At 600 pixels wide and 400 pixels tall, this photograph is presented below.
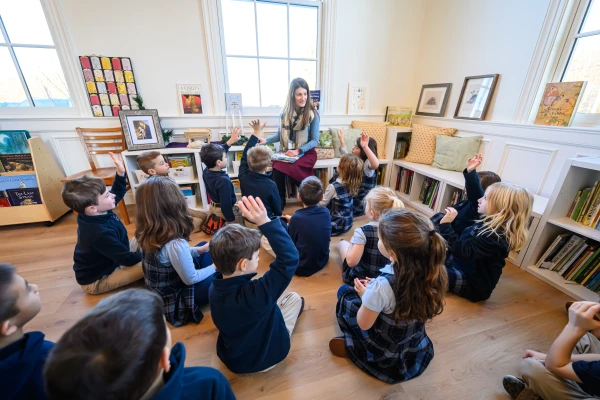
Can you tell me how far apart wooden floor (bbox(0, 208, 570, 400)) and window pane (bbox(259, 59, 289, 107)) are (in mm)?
2055

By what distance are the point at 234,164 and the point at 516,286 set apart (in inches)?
104

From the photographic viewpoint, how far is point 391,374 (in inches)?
43.9

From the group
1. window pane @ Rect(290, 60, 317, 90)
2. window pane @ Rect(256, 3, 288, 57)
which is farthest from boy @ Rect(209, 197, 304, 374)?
window pane @ Rect(256, 3, 288, 57)

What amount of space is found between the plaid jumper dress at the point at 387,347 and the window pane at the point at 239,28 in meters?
2.89

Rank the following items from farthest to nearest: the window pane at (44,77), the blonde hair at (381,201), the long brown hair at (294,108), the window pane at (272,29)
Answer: the window pane at (272,29), the long brown hair at (294,108), the window pane at (44,77), the blonde hair at (381,201)

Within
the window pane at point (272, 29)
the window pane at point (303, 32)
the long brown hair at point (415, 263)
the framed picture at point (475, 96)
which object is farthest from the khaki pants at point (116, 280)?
the framed picture at point (475, 96)

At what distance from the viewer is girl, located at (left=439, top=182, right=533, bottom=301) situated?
133 centimetres

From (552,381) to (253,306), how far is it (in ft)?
3.91

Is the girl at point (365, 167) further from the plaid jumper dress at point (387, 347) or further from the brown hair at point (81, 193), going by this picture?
the brown hair at point (81, 193)

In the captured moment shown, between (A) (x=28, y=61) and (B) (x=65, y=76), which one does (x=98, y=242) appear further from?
(A) (x=28, y=61)

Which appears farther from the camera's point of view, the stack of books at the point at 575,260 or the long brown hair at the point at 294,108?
the long brown hair at the point at 294,108

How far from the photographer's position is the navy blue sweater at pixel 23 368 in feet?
1.90

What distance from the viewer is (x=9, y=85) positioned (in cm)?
241

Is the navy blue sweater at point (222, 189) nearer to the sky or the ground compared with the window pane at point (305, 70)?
nearer to the ground
